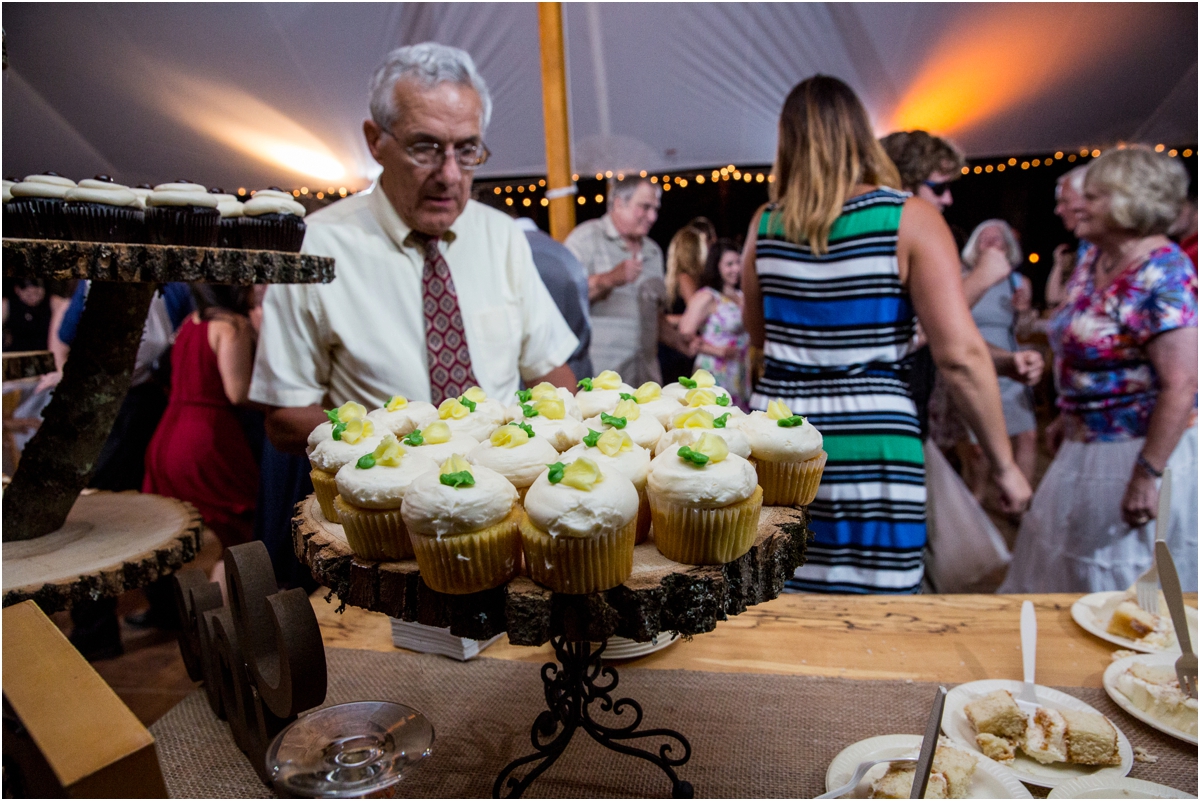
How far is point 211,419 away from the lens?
3.32 m

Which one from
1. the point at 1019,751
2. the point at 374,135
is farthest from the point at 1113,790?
the point at 374,135

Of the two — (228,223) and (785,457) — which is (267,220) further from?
(785,457)

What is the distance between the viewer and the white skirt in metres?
2.63

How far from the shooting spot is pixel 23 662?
0.66 meters

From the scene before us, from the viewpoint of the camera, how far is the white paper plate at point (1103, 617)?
1561 mm

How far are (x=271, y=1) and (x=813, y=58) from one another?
118 inches

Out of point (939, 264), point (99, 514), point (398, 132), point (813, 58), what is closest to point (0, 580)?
point (99, 514)

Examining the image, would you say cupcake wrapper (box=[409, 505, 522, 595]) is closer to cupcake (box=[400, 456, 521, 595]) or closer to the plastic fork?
cupcake (box=[400, 456, 521, 595])

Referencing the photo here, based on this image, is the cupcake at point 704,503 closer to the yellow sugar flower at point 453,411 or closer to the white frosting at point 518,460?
the white frosting at point 518,460

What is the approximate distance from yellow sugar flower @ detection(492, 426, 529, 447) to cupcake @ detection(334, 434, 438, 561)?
11cm

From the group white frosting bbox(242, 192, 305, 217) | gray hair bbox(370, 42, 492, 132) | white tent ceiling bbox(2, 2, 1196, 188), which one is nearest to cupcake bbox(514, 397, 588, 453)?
white frosting bbox(242, 192, 305, 217)

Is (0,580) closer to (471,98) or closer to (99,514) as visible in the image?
(99,514)

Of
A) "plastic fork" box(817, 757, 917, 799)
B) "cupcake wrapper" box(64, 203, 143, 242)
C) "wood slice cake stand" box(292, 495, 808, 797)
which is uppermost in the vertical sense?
"cupcake wrapper" box(64, 203, 143, 242)

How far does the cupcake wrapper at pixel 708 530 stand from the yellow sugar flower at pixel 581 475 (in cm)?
13
